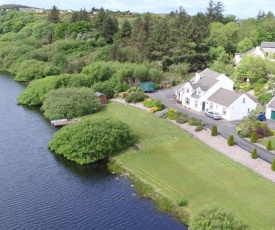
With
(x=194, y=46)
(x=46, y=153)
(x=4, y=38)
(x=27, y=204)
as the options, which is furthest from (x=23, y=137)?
(x=4, y=38)

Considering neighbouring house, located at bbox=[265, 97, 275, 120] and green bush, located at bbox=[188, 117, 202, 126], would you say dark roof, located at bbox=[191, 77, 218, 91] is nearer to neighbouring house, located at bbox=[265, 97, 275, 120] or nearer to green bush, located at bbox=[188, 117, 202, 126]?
green bush, located at bbox=[188, 117, 202, 126]

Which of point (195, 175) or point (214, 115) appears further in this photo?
point (214, 115)

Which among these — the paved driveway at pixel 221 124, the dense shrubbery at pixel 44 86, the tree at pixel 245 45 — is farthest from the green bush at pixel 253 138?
the tree at pixel 245 45

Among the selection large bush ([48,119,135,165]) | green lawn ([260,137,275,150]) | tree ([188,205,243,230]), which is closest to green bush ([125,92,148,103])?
large bush ([48,119,135,165])

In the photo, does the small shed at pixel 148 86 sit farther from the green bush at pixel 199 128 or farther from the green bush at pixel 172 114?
the green bush at pixel 199 128

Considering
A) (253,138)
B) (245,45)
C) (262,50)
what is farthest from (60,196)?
(245,45)

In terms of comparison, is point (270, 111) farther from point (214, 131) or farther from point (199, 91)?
point (214, 131)
